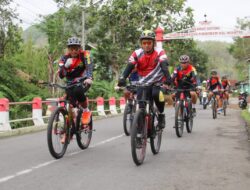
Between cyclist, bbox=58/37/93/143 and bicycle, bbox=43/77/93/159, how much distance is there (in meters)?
0.10

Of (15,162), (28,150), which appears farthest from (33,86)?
(15,162)

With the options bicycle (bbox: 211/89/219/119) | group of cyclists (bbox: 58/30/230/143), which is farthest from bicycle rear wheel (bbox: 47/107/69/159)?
bicycle (bbox: 211/89/219/119)

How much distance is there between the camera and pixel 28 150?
30.2 ft

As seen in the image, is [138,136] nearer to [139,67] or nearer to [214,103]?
[139,67]

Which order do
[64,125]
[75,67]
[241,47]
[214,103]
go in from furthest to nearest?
[241,47] → [214,103] → [75,67] → [64,125]

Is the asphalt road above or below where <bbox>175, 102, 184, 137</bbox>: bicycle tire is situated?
below

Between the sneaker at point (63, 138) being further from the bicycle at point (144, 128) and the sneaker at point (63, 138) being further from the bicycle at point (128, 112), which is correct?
the bicycle at point (128, 112)

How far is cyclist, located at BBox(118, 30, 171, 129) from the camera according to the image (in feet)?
26.1

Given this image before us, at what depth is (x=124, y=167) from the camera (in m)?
7.04

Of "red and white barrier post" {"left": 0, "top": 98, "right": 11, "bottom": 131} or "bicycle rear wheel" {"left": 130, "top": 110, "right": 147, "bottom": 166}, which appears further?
"red and white barrier post" {"left": 0, "top": 98, "right": 11, "bottom": 131}

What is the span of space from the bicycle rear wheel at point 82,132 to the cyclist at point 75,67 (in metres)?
0.16

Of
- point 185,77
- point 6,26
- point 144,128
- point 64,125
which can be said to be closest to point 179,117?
point 185,77

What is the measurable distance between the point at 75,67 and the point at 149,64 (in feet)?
4.42

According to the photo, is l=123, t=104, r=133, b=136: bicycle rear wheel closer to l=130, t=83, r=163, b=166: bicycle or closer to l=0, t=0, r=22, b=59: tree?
l=130, t=83, r=163, b=166: bicycle
